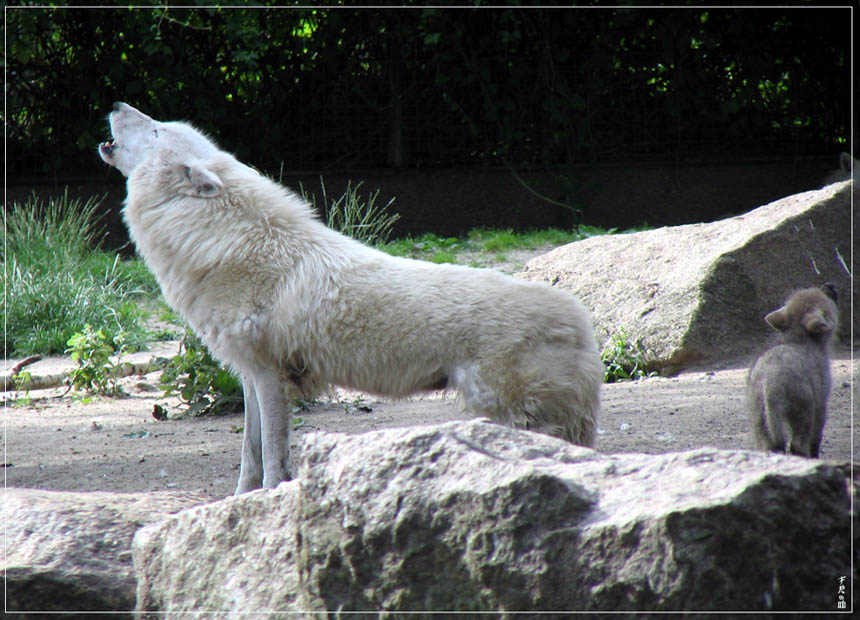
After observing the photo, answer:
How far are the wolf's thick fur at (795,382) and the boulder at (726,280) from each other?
7.87 feet

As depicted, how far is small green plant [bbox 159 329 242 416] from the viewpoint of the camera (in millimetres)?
5789

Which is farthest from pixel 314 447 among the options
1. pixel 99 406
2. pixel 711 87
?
pixel 711 87

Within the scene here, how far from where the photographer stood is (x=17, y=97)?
11.9m

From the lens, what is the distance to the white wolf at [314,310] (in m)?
3.51

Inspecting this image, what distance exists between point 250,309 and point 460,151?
9.11 meters

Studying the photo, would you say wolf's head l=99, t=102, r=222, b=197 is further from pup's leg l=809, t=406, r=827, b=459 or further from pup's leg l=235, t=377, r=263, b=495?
pup's leg l=809, t=406, r=827, b=459

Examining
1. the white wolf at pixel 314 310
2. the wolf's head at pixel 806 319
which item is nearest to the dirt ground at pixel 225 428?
the white wolf at pixel 314 310

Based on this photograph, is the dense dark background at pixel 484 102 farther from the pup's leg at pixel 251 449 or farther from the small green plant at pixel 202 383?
the pup's leg at pixel 251 449

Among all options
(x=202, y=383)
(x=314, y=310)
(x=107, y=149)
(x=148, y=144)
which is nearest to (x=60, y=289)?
(x=202, y=383)

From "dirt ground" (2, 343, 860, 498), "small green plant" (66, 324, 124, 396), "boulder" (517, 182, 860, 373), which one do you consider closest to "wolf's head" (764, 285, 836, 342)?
"dirt ground" (2, 343, 860, 498)

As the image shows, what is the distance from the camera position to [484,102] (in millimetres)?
12180

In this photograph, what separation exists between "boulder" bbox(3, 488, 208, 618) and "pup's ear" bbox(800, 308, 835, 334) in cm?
249

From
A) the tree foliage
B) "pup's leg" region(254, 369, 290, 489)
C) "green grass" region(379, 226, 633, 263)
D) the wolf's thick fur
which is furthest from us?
the tree foliage

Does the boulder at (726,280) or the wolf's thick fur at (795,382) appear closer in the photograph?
the wolf's thick fur at (795,382)
